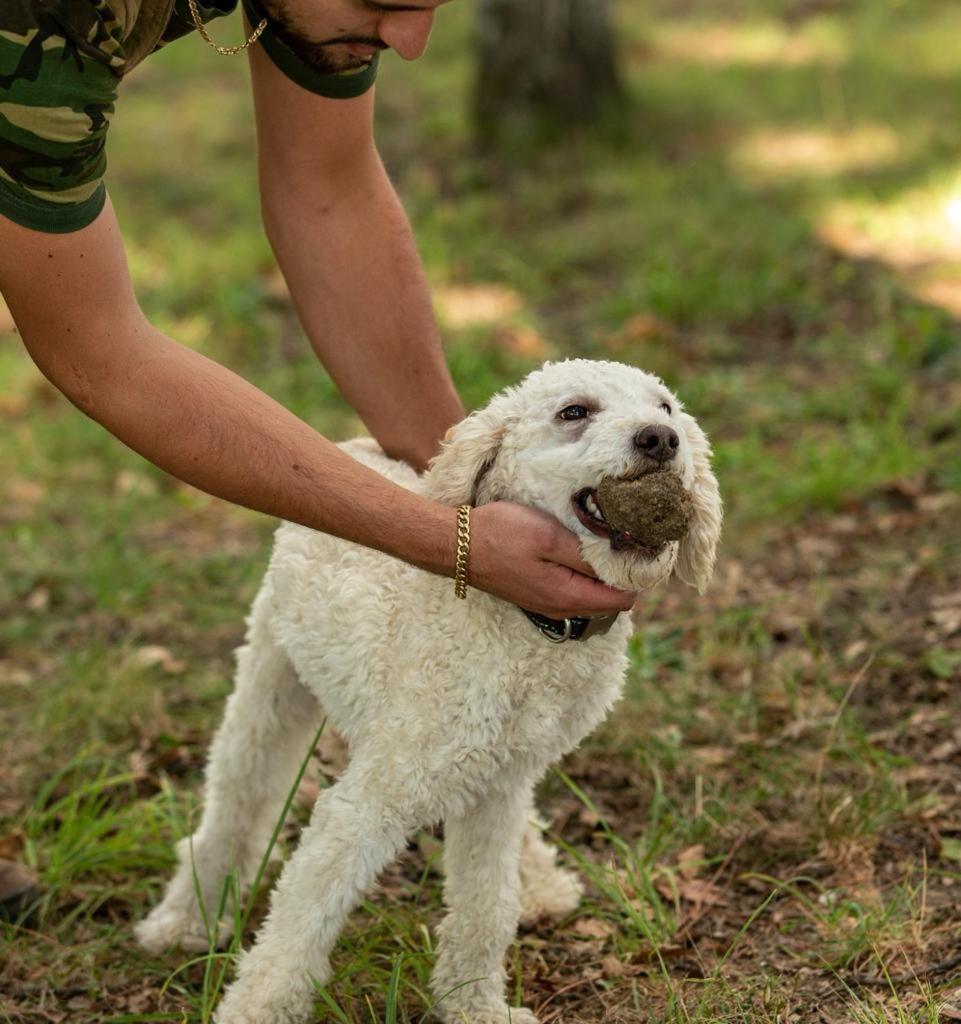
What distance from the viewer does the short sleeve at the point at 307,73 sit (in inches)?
106

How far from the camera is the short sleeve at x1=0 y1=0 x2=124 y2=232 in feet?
6.75

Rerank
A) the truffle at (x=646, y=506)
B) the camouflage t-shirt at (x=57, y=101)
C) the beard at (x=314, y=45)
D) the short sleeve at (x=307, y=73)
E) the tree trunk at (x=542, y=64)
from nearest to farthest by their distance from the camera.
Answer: the camouflage t-shirt at (x=57, y=101) < the truffle at (x=646, y=506) < the beard at (x=314, y=45) < the short sleeve at (x=307, y=73) < the tree trunk at (x=542, y=64)

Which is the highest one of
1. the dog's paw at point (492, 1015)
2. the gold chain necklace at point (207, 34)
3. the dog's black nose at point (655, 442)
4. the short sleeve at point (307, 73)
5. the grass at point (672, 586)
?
the gold chain necklace at point (207, 34)

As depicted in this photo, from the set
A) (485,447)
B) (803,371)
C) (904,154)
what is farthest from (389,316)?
(904,154)

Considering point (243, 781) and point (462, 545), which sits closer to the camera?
point (462, 545)

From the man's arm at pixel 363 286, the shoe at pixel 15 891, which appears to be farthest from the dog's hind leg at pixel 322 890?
the man's arm at pixel 363 286

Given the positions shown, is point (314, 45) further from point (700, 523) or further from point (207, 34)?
point (700, 523)

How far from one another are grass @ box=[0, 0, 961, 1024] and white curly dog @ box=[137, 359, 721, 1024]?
0.18 m

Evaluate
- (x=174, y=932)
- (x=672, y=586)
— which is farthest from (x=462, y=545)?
(x=672, y=586)

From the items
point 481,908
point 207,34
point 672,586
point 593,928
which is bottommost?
point 672,586

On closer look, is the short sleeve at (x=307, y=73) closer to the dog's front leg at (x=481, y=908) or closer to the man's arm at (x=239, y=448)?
the man's arm at (x=239, y=448)

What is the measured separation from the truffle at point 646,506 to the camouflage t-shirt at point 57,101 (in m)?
0.99

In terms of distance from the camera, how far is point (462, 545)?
234 centimetres

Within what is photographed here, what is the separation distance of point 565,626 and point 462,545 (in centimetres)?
25
